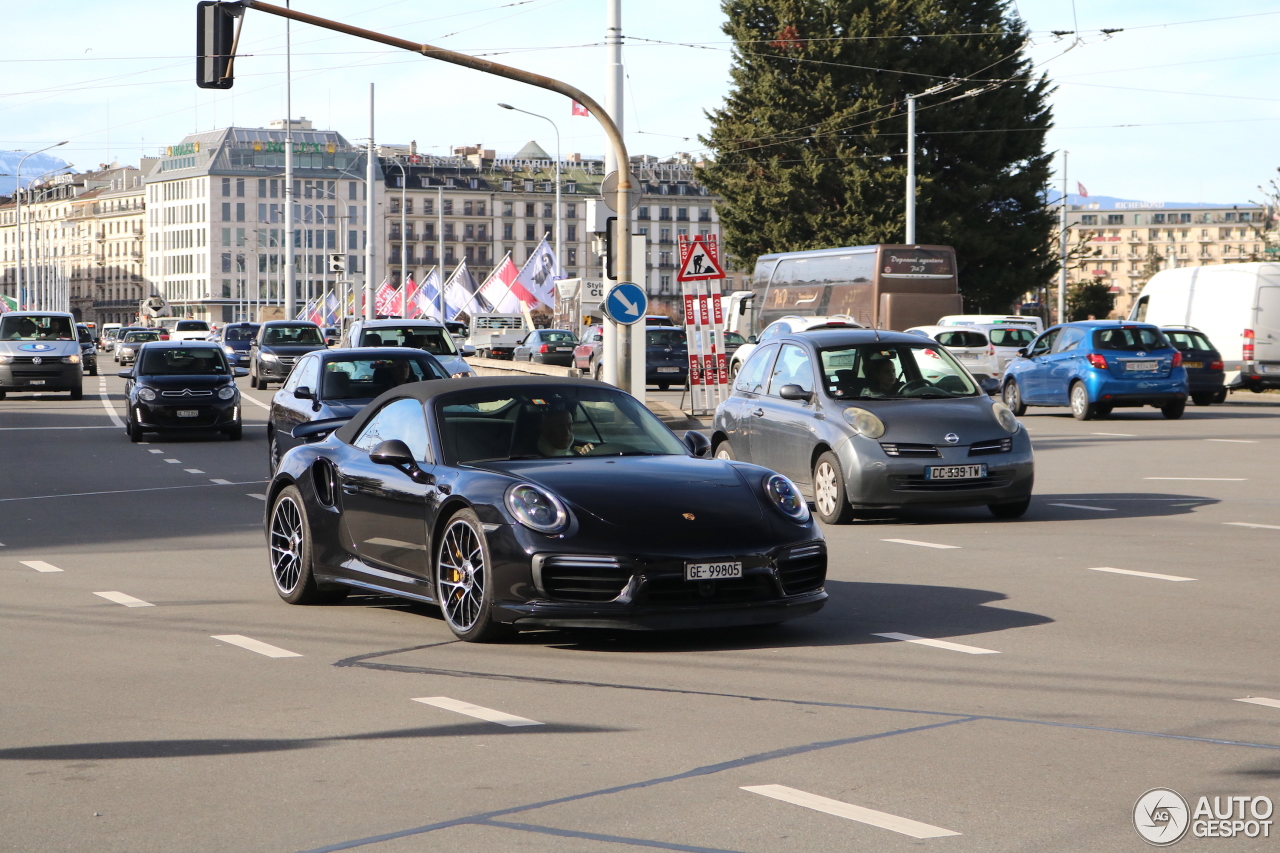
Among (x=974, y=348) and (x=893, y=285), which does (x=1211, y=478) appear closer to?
(x=974, y=348)

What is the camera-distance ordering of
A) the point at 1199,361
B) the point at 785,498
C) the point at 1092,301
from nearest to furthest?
the point at 785,498 → the point at 1199,361 → the point at 1092,301

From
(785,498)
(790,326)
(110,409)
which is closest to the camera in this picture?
(785,498)

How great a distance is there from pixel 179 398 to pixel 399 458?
19250 mm

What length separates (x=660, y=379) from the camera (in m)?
45.7

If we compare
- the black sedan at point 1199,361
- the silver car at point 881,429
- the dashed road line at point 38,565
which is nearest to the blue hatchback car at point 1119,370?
the black sedan at point 1199,361

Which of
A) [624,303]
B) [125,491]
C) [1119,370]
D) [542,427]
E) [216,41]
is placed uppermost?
[216,41]

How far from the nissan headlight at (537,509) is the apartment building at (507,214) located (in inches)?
7204

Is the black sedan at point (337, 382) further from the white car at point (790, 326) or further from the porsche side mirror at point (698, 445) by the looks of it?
the white car at point (790, 326)

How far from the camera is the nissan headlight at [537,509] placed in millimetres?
8211

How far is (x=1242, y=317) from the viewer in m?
36.8

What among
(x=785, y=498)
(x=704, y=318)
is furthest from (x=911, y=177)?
(x=785, y=498)

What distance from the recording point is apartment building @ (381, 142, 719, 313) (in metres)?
192

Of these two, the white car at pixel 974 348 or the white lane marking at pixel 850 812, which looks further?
→ the white car at pixel 974 348

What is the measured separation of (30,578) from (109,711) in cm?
486
